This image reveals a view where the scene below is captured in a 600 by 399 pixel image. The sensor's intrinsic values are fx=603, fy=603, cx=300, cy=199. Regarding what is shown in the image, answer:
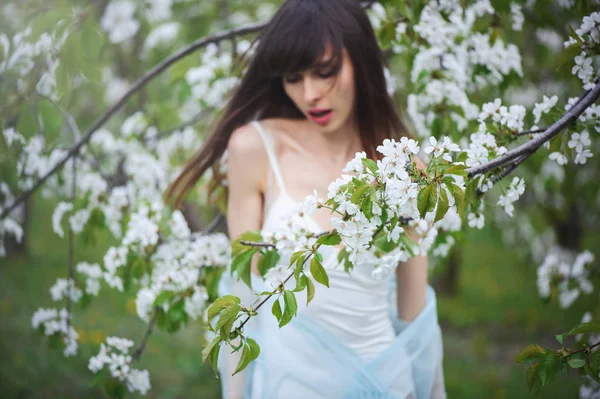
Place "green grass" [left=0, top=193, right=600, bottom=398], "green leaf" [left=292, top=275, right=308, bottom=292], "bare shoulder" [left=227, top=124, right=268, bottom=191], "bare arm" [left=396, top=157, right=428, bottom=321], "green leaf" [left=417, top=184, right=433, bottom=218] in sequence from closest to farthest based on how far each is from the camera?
"green leaf" [left=417, top=184, right=433, bottom=218] → "green leaf" [left=292, top=275, right=308, bottom=292] → "bare shoulder" [left=227, top=124, right=268, bottom=191] → "bare arm" [left=396, top=157, right=428, bottom=321] → "green grass" [left=0, top=193, right=600, bottom=398]

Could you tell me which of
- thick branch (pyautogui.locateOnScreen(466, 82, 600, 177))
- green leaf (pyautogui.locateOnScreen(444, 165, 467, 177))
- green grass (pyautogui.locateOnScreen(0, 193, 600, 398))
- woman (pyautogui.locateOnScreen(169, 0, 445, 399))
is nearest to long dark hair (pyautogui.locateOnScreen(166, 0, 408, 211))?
woman (pyautogui.locateOnScreen(169, 0, 445, 399))

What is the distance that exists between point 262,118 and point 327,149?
0.88 ft

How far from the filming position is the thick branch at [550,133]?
52.8 inches

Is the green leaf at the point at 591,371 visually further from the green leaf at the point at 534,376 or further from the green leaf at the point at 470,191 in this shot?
the green leaf at the point at 470,191

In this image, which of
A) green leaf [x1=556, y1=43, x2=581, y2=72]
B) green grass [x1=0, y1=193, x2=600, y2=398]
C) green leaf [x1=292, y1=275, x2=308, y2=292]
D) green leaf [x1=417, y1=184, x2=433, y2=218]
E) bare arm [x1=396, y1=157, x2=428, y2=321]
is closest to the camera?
green leaf [x1=417, y1=184, x2=433, y2=218]

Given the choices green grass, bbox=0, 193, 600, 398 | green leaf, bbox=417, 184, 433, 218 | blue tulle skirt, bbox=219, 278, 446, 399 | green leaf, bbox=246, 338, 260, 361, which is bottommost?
green grass, bbox=0, 193, 600, 398

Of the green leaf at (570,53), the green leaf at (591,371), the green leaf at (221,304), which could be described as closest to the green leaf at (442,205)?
the green leaf at (221,304)

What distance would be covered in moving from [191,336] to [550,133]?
4869 mm

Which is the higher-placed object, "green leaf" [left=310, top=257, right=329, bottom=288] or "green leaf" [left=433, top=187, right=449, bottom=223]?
"green leaf" [left=433, top=187, right=449, bottom=223]

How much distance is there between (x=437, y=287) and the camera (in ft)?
21.4

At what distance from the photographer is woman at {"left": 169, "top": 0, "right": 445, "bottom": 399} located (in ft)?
6.19

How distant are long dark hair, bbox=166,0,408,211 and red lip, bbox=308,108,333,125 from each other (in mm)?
145

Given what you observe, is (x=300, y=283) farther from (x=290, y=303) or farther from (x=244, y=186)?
(x=244, y=186)

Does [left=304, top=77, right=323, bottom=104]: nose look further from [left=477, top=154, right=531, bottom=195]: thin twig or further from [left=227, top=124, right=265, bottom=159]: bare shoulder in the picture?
[left=477, top=154, right=531, bottom=195]: thin twig
